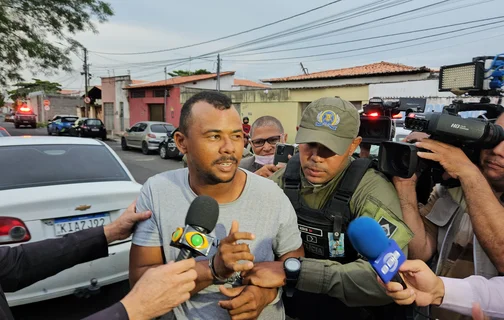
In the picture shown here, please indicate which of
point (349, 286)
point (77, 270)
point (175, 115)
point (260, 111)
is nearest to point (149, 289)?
point (349, 286)

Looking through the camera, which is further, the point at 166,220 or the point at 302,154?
the point at 302,154


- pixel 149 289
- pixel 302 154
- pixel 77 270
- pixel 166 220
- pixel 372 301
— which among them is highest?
pixel 302 154

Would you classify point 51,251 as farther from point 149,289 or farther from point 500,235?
point 500,235

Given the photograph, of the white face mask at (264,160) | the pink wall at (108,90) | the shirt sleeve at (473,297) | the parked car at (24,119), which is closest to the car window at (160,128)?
the white face mask at (264,160)

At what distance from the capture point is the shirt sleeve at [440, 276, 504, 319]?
50.1 inches

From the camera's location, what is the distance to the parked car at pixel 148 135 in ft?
51.1

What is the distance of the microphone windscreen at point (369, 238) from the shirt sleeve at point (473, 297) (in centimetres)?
51

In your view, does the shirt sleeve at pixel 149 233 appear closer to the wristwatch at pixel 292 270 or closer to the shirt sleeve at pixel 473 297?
the wristwatch at pixel 292 270

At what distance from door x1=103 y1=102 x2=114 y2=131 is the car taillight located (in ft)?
98.6

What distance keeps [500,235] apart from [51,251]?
207cm

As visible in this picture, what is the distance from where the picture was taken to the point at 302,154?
1852 mm

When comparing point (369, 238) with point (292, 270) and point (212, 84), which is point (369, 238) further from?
point (212, 84)

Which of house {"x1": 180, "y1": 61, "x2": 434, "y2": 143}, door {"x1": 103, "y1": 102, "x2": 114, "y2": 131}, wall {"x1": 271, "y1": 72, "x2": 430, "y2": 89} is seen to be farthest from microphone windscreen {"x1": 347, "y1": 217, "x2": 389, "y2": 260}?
door {"x1": 103, "y1": 102, "x2": 114, "y2": 131}

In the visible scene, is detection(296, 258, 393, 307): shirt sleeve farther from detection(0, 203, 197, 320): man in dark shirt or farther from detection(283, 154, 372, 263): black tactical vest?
detection(0, 203, 197, 320): man in dark shirt
